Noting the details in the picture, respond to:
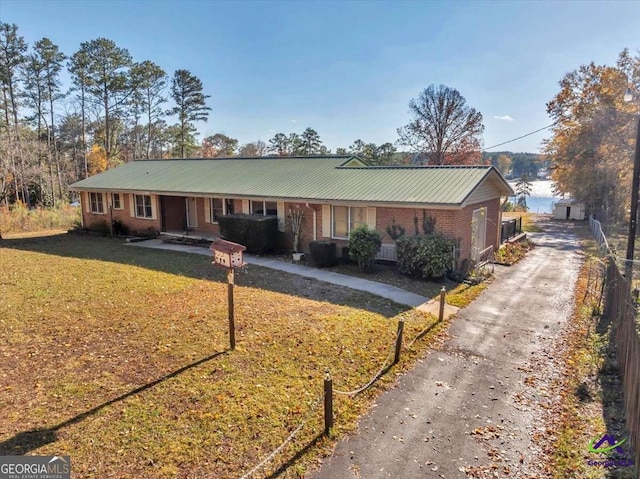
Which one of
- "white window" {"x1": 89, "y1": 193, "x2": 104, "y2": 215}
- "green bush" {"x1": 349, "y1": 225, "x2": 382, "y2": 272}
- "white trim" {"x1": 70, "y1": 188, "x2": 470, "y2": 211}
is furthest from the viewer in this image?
"white window" {"x1": 89, "y1": 193, "x2": 104, "y2": 215}

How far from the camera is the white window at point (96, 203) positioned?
23172 millimetres

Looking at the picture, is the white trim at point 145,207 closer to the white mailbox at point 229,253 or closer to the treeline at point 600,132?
the white mailbox at point 229,253

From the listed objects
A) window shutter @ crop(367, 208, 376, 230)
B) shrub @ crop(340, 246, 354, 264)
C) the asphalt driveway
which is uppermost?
window shutter @ crop(367, 208, 376, 230)

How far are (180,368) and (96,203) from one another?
20.6m

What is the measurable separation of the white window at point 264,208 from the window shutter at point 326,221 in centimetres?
270

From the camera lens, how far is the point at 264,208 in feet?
57.4

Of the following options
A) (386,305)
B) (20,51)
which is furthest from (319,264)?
(20,51)

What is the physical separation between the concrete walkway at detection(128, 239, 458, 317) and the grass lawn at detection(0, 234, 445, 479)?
546mm

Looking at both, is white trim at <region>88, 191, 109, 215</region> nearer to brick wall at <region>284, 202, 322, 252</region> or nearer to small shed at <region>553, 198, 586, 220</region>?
brick wall at <region>284, 202, 322, 252</region>

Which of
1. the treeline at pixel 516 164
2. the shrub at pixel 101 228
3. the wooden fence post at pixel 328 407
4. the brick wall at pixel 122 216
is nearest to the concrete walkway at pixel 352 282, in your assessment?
the brick wall at pixel 122 216

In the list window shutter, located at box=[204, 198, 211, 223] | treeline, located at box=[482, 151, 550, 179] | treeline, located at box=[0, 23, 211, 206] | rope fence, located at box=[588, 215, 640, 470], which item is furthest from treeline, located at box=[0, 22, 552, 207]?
treeline, located at box=[482, 151, 550, 179]

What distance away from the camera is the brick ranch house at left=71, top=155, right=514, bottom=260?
1375cm

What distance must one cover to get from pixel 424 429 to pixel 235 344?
3.76 m

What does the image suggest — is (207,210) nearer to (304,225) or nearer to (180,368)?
(304,225)
